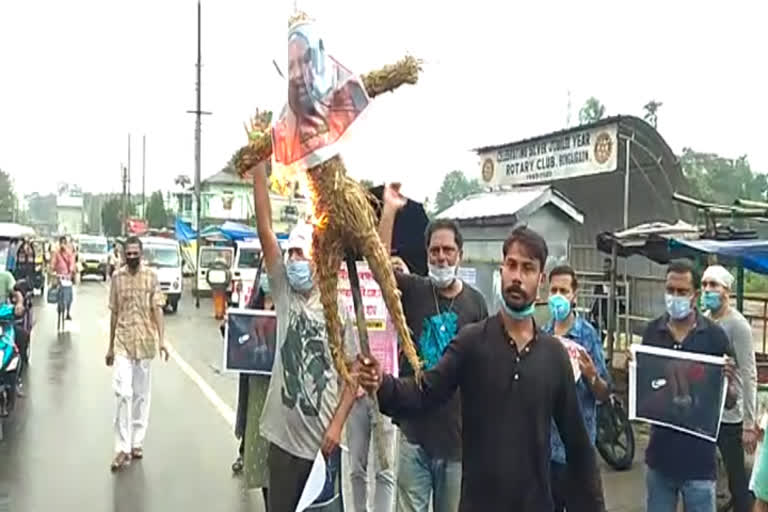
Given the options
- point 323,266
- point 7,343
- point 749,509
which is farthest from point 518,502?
point 7,343

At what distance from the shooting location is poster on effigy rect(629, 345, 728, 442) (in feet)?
16.4

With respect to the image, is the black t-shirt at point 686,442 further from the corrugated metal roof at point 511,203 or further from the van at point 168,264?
the van at point 168,264

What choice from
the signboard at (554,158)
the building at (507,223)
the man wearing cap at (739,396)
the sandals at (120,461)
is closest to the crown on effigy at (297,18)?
the man wearing cap at (739,396)

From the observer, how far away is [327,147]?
10.8 feet

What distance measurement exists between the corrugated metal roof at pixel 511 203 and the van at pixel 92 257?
3264cm

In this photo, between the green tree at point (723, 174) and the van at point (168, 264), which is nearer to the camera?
the van at point (168, 264)

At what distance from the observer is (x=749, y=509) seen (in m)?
6.24

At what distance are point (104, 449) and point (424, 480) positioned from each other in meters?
5.07

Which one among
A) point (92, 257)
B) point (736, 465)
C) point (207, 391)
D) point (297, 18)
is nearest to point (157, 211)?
point (92, 257)

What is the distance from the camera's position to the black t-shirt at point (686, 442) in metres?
4.83

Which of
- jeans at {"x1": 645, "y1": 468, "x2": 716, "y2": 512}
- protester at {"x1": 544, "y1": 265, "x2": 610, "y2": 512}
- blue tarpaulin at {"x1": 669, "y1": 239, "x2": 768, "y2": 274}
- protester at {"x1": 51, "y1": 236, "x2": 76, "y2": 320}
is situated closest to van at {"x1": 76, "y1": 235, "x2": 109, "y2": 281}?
protester at {"x1": 51, "y1": 236, "x2": 76, "y2": 320}

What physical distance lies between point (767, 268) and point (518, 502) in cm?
634

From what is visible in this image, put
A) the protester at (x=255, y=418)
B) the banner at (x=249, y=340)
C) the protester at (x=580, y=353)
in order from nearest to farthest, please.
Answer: the protester at (x=580, y=353), the protester at (x=255, y=418), the banner at (x=249, y=340)

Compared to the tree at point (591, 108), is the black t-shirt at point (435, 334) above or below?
below
